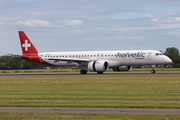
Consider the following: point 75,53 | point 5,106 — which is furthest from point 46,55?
point 5,106

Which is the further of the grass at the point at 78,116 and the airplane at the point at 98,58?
the airplane at the point at 98,58

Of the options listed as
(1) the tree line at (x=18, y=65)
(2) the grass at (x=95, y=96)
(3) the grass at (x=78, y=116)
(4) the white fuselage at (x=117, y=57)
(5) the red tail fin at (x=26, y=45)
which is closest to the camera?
(3) the grass at (x=78, y=116)

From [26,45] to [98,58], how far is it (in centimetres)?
1734

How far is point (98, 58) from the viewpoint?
54.0 m

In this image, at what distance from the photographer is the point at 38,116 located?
11.4 m

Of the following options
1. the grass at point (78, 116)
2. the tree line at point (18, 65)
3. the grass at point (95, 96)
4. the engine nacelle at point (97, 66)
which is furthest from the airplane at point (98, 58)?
the tree line at point (18, 65)

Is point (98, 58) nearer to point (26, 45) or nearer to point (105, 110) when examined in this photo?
point (26, 45)

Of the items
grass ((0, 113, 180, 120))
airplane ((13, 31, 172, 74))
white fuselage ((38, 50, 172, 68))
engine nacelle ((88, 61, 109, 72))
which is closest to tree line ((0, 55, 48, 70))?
airplane ((13, 31, 172, 74))

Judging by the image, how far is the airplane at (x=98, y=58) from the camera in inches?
1961

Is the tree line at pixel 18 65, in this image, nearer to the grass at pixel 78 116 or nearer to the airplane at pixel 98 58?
the airplane at pixel 98 58

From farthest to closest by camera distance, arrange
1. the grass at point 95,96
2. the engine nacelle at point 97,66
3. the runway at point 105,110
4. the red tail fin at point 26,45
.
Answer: the red tail fin at point 26,45, the engine nacelle at point 97,66, the grass at point 95,96, the runway at point 105,110

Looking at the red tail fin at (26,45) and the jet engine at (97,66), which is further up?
the red tail fin at (26,45)

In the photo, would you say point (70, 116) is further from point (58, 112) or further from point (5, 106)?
point (5, 106)

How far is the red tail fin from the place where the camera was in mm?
61750
